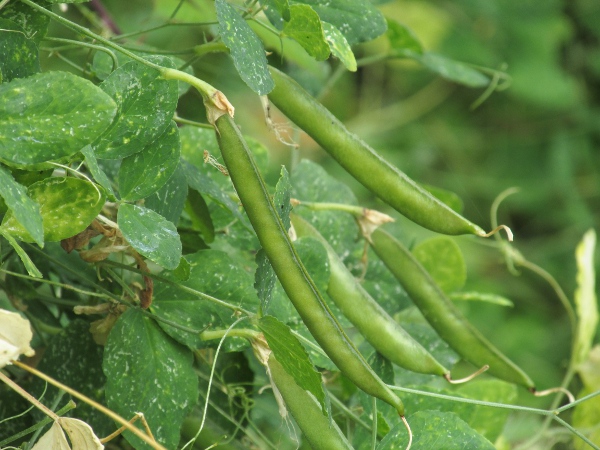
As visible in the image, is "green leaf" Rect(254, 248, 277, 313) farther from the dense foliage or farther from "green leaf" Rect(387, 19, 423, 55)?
"green leaf" Rect(387, 19, 423, 55)

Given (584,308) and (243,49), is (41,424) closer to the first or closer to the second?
(243,49)

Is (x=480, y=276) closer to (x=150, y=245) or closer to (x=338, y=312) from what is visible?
(x=338, y=312)

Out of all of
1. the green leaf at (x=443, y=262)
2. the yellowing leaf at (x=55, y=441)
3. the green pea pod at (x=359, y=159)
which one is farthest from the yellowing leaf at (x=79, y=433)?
the green leaf at (x=443, y=262)

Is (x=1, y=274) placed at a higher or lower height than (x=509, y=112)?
higher

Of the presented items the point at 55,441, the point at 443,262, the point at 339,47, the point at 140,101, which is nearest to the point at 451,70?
the point at 443,262

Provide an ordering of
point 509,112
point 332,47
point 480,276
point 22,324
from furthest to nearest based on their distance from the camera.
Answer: point 509,112, point 480,276, point 332,47, point 22,324

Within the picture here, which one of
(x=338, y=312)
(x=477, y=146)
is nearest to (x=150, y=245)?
(x=338, y=312)
